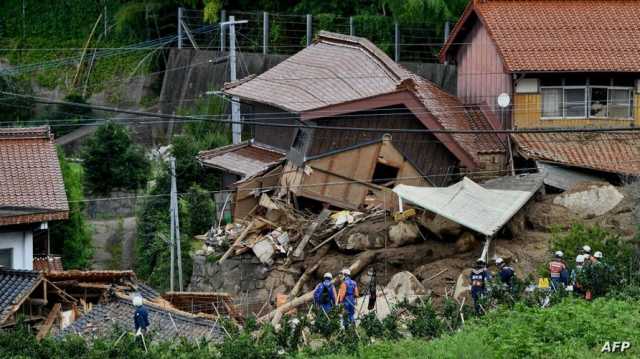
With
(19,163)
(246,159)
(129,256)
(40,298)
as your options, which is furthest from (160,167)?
(40,298)

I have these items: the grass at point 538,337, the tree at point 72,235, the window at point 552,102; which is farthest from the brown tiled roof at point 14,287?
the window at point 552,102

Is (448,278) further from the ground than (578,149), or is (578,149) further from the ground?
(578,149)

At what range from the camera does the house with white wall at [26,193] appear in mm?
30594

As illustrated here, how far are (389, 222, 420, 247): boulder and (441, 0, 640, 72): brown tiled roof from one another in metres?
5.49

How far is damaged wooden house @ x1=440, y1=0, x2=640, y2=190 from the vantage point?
Answer: 37.1 metres

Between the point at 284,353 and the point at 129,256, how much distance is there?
1967cm

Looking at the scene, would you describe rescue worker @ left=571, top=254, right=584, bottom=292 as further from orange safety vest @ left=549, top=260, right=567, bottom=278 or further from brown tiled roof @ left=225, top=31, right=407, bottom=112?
brown tiled roof @ left=225, top=31, right=407, bottom=112

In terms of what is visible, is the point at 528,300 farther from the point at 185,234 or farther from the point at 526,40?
the point at 185,234

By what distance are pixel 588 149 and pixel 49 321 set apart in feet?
49.2

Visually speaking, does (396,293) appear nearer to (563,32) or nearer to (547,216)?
(547,216)

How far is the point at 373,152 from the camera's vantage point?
1484 inches

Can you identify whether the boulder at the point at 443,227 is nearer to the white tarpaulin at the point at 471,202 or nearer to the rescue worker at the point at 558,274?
the white tarpaulin at the point at 471,202

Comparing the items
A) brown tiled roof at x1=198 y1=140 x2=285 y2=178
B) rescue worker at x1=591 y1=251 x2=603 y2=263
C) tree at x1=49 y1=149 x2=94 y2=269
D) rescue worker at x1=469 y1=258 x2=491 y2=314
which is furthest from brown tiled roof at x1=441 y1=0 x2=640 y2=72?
tree at x1=49 y1=149 x2=94 y2=269

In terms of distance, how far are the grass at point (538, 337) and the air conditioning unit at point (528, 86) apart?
1325 centimetres
